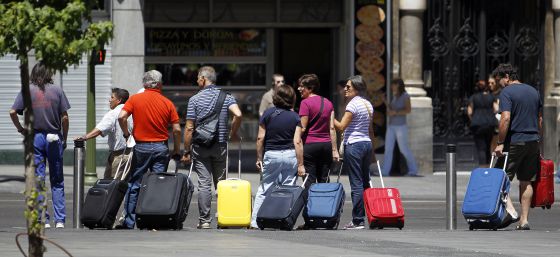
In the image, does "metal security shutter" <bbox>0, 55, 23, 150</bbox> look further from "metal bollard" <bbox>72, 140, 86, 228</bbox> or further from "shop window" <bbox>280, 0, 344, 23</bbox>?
"metal bollard" <bbox>72, 140, 86, 228</bbox>

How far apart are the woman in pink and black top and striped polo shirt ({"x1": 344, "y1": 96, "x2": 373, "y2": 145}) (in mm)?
203

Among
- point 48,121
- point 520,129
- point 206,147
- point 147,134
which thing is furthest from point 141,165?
point 520,129

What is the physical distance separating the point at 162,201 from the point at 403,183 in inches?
389

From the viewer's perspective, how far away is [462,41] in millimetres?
26703

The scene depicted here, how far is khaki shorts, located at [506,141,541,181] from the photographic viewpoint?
15.6 meters

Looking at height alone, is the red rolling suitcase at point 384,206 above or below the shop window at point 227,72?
below

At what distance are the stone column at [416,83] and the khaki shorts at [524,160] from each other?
34.1 feet

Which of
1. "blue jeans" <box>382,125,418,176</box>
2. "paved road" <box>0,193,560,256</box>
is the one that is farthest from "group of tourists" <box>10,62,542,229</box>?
"blue jeans" <box>382,125,418,176</box>

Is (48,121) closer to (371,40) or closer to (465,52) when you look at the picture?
(371,40)

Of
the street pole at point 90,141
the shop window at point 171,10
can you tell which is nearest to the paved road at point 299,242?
the street pole at point 90,141

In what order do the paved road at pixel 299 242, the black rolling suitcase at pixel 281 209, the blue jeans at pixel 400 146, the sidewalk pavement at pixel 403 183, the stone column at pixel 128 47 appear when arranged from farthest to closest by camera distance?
the stone column at pixel 128 47, the blue jeans at pixel 400 146, the sidewalk pavement at pixel 403 183, the black rolling suitcase at pixel 281 209, the paved road at pixel 299 242

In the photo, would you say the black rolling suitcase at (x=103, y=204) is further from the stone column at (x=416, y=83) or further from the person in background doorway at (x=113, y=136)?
the stone column at (x=416, y=83)

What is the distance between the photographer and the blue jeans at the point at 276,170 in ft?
50.6

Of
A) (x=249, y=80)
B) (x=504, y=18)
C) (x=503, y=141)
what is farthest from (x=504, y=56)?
(x=503, y=141)
